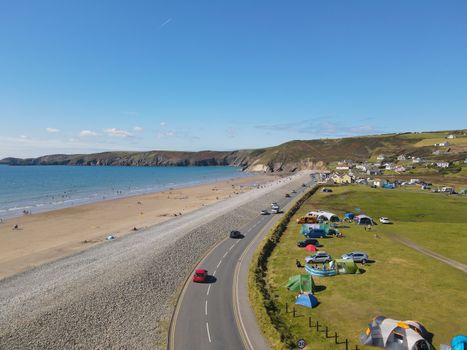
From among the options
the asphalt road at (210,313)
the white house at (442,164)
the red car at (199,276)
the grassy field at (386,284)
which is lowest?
the grassy field at (386,284)

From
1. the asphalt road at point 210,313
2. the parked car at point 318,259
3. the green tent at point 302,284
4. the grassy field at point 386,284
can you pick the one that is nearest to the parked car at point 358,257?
the grassy field at point 386,284

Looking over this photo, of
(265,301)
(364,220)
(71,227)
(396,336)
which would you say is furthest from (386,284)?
(71,227)

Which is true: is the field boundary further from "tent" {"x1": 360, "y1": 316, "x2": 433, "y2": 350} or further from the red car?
"tent" {"x1": 360, "y1": 316, "x2": 433, "y2": 350}

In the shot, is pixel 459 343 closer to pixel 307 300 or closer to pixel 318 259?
pixel 307 300

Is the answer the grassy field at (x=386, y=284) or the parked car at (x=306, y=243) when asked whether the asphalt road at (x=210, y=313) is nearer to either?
the grassy field at (x=386, y=284)

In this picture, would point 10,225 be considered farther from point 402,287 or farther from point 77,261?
point 402,287

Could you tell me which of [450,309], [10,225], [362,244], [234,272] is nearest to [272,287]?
[234,272]

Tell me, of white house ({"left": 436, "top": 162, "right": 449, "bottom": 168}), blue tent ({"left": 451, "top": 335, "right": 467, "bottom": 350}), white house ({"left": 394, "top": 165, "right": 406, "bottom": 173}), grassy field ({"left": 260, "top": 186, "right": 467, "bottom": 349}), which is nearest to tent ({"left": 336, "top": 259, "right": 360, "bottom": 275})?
grassy field ({"left": 260, "top": 186, "right": 467, "bottom": 349})
